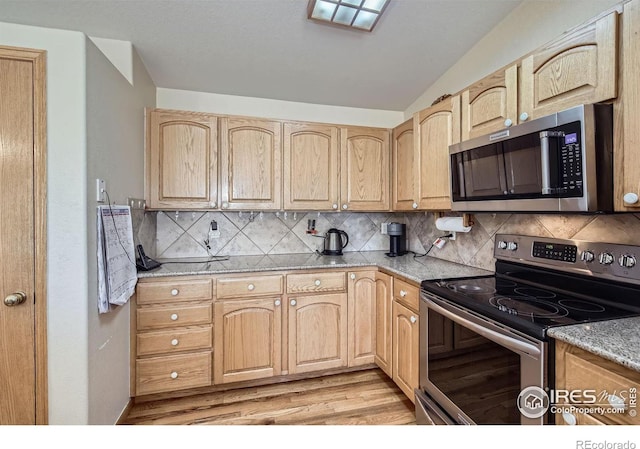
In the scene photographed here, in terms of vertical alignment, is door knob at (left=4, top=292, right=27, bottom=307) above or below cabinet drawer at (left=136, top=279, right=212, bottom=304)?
above

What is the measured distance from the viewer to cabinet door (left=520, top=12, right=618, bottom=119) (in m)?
1.11

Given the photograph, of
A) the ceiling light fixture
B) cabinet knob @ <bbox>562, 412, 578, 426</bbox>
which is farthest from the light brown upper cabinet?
the ceiling light fixture

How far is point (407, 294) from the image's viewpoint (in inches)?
75.3

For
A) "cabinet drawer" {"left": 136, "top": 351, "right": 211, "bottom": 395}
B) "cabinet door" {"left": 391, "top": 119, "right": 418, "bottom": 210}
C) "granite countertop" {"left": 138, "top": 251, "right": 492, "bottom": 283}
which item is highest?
"cabinet door" {"left": 391, "top": 119, "right": 418, "bottom": 210}

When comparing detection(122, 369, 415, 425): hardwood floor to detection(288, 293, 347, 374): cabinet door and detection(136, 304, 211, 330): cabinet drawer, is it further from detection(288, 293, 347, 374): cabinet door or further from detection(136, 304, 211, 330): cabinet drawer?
detection(136, 304, 211, 330): cabinet drawer

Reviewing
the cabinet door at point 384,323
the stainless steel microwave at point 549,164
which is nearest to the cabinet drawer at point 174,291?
the cabinet door at point 384,323

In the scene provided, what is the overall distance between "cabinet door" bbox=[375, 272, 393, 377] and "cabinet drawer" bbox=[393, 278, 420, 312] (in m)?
0.07

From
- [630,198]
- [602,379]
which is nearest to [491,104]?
[630,198]

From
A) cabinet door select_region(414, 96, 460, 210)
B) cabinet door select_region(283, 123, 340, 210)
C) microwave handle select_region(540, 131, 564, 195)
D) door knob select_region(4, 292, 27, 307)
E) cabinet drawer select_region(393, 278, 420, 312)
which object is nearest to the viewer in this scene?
microwave handle select_region(540, 131, 564, 195)

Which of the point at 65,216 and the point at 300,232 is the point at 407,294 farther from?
the point at 65,216

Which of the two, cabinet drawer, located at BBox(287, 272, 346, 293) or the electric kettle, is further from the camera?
the electric kettle

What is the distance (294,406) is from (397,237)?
1.61 meters

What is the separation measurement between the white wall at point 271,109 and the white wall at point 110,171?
399 millimetres

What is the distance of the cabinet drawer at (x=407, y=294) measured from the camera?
5.94 feet
